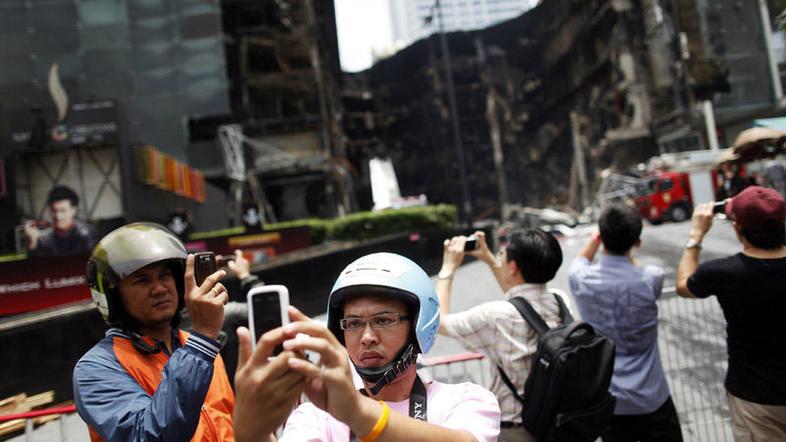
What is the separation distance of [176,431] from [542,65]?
56.0 meters

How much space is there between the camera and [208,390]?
2.01m

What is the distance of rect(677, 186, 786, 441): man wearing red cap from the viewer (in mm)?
2758

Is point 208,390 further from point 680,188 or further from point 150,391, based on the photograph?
point 680,188

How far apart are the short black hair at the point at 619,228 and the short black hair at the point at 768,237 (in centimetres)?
67

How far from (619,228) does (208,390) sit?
2710 mm

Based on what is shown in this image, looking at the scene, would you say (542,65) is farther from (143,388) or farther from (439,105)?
(143,388)

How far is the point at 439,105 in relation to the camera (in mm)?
53250

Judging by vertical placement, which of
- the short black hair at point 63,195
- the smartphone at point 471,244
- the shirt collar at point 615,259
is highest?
the short black hair at point 63,195

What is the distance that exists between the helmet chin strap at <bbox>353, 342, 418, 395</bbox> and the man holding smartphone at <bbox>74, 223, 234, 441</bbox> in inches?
21.9

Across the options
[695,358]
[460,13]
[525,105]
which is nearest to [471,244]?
[695,358]

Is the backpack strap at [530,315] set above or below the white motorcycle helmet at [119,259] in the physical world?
below

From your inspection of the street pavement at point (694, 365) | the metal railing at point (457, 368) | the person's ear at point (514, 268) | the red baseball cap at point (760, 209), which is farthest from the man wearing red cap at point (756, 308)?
the metal railing at point (457, 368)

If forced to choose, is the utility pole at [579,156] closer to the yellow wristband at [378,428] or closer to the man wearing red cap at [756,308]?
the man wearing red cap at [756,308]

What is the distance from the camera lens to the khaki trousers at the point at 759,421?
109 inches
